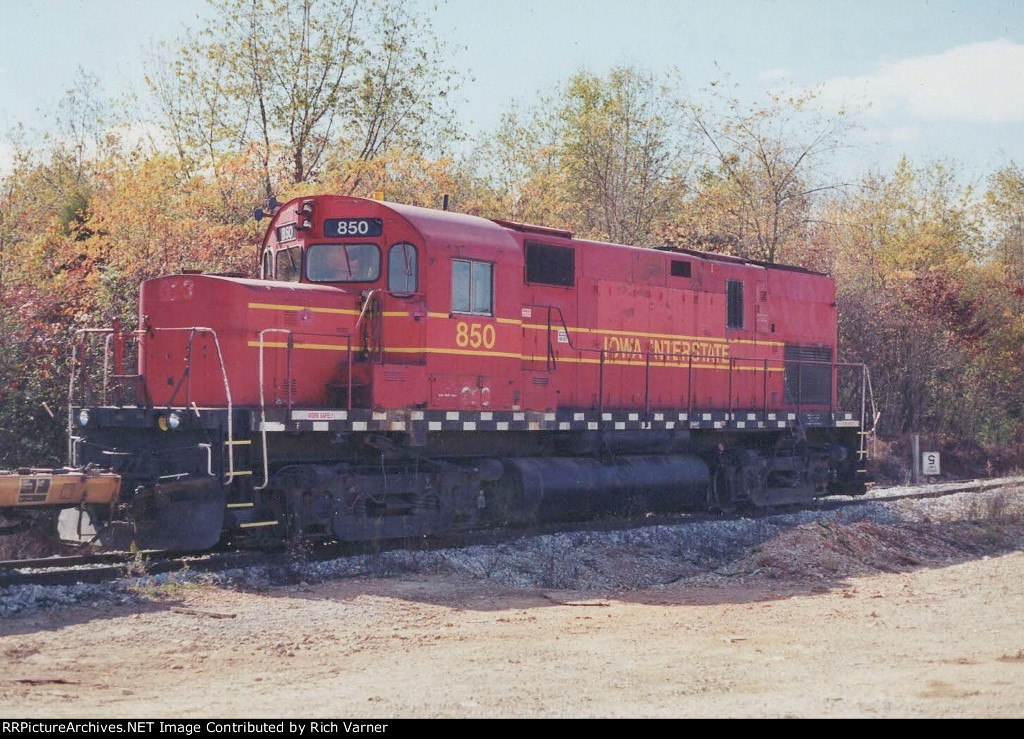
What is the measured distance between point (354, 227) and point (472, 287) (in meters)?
1.69

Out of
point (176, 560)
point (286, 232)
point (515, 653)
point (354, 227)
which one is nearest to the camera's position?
point (515, 653)

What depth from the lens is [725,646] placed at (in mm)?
9500

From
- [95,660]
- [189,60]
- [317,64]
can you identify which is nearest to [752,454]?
[95,660]

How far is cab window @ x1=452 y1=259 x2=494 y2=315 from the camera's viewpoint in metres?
14.5

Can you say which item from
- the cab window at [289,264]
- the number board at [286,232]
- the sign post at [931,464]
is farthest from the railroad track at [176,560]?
the sign post at [931,464]

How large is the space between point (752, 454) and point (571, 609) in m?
8.56

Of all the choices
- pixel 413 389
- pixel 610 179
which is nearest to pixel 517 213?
→ pixel 610 179

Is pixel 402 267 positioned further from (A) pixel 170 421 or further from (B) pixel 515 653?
(B) pixel 515 653

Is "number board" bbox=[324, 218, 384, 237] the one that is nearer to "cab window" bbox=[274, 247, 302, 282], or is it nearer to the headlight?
"cab window" bbox=[274, 247, 302, 282]

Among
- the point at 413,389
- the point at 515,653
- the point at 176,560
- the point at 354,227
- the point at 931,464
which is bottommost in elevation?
the point at 515,653

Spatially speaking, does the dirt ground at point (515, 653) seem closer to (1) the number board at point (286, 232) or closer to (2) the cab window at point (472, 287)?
(2) the cab window at point (472, 287)

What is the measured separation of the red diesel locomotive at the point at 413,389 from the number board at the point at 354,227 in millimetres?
18

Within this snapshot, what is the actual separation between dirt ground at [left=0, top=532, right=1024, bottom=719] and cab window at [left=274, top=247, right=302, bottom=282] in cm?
431

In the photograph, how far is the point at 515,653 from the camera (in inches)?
355
